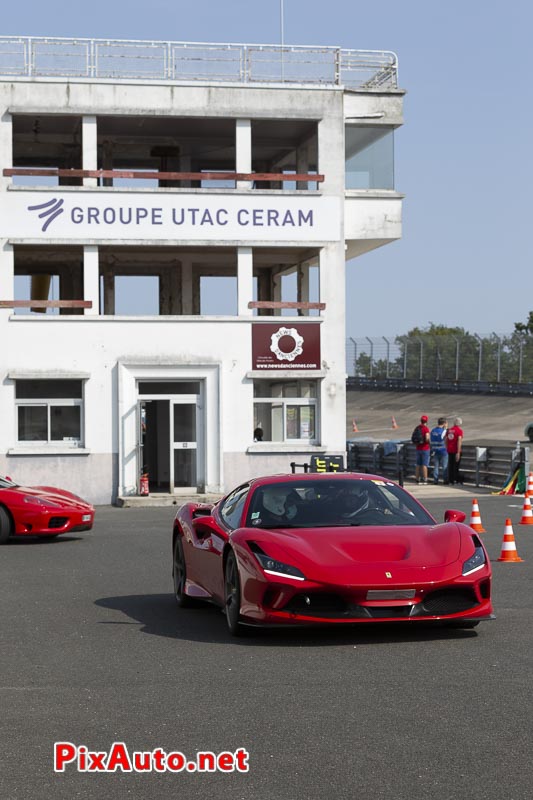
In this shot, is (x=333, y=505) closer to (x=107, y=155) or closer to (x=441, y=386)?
(x=107, y=155)

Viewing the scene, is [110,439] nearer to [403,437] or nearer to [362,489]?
[362,489]

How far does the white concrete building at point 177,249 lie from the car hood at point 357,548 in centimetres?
2177

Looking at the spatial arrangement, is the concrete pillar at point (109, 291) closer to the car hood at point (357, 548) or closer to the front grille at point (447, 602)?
the car hood at point (357, 548)

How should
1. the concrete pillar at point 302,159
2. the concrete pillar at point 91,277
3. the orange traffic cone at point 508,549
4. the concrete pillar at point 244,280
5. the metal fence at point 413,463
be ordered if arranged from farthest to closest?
the concrete pillar at point 302,159, the concrete pillar at point 244,280, the concrete pillar at point 91,277, the metal fence at point 413,463, the orange traffic cone at point 508,549

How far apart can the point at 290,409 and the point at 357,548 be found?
2320 cm

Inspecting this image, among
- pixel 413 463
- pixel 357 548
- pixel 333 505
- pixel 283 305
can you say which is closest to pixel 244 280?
pixel 283 305

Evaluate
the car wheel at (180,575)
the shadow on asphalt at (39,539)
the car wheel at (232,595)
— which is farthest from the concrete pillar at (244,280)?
the car wheel at (232,595)

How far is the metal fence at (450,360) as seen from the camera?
73.8 meters

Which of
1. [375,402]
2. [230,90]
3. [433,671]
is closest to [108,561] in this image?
[433,671]

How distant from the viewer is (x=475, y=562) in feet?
31.9

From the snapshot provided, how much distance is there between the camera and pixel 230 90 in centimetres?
3250

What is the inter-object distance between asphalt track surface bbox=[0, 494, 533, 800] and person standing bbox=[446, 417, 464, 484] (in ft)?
67.6

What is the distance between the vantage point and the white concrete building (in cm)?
3155

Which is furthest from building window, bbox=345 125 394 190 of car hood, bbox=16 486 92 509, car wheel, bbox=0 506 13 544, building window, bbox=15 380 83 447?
car wheel, bbox=0 506 13 544
